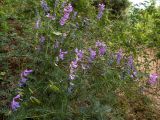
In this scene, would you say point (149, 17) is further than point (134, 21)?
Yes

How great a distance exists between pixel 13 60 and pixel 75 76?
102 cm

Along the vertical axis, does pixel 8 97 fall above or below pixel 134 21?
below

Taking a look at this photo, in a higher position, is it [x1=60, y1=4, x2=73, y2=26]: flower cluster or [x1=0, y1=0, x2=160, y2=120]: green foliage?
[x1=60, y1=4, x2=73, y2=26]: flower cluster

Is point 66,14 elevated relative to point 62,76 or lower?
elevated

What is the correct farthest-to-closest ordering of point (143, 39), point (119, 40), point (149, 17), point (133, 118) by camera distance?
point (149, 17)
point (143, 39)
point (119, 40)
point (133, 118)

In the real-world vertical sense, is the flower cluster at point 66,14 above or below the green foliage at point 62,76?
above

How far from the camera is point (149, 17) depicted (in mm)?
7062

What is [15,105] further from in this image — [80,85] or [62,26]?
[62,26]

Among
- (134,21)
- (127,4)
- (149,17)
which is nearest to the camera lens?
(134,21)

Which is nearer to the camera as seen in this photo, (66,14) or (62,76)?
(62,76)

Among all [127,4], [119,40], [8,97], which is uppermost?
[127,4]

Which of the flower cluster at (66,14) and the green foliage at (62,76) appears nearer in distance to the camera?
the green foliage at (62,76)

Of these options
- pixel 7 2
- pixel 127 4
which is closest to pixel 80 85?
pixel 7 2

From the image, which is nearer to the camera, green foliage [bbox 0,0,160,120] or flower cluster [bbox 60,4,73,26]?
green foliage [bbox 0,0,160,120]
